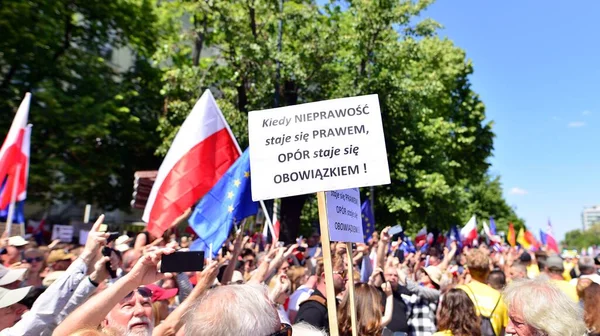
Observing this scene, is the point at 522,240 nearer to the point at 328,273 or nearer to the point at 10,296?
the point at 328,273

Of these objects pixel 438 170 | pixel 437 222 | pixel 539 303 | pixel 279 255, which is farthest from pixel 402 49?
pixel 539 303

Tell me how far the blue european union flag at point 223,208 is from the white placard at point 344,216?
6.74ft

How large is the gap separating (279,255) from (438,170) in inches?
710

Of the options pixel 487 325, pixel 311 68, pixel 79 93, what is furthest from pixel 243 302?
pixel 79 93

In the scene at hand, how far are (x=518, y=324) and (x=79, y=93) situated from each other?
642 inches

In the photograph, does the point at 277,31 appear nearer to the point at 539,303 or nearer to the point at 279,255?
the point at 279,255

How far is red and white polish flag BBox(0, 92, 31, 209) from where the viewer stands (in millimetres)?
7504

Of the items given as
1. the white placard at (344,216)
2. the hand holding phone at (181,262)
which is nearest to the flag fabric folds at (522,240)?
the white placard at (344,216)

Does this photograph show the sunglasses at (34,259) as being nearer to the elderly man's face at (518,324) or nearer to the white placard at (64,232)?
the elderly man's face at (518,324)

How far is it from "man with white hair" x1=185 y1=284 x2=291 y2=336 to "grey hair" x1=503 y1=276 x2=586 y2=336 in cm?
151

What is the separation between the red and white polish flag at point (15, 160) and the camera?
7.50m

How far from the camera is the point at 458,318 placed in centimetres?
360

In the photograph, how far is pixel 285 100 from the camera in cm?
1664

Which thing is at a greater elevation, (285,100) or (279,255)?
(285,100)
